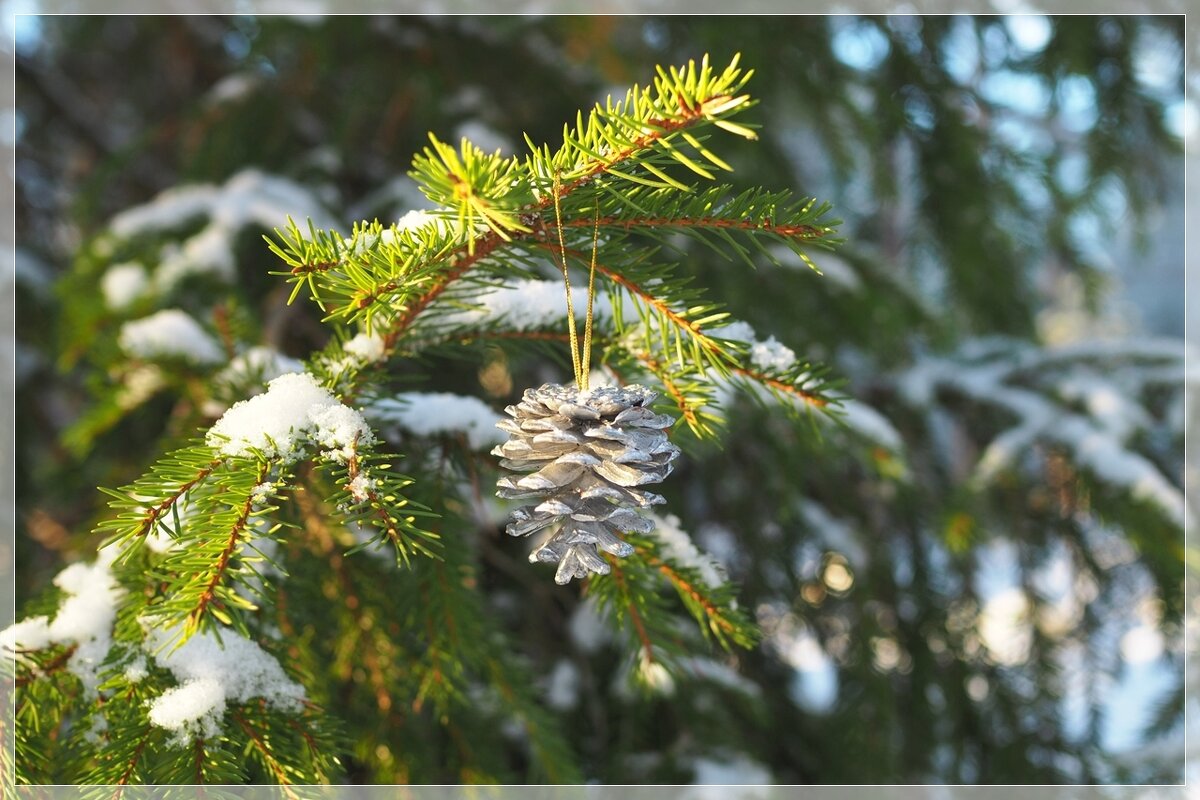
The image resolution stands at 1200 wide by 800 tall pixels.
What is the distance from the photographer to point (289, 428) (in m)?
0.52

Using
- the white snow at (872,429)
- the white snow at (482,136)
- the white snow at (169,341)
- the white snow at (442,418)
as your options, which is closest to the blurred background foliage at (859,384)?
the white snow at (482,136)

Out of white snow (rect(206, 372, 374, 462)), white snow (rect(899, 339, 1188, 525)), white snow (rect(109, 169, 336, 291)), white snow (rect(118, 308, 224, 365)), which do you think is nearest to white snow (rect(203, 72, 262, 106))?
white snow (rect(109, 169, 336, 291))

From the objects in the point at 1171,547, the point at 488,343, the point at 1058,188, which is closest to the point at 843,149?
the point at 1058,188

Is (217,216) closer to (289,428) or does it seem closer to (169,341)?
(169,341)

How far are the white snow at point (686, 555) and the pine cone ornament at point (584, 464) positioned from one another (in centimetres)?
13

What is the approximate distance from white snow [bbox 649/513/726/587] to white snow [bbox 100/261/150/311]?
0.72 meters

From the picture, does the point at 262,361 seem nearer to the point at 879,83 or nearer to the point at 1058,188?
the point at 879,83

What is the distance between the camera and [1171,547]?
1.13 meters

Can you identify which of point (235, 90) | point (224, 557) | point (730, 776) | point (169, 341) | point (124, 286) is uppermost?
point (235, 90)

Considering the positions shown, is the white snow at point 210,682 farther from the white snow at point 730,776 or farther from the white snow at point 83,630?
the white snow at point 730,776

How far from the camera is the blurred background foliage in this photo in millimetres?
1268

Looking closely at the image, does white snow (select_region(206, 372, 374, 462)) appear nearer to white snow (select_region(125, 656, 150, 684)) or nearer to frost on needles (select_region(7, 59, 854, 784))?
frost on needles (select_region(7, 59, 854, 784))

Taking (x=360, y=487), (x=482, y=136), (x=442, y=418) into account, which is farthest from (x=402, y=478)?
(x=482, y=136)

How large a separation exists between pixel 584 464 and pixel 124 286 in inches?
31.9
